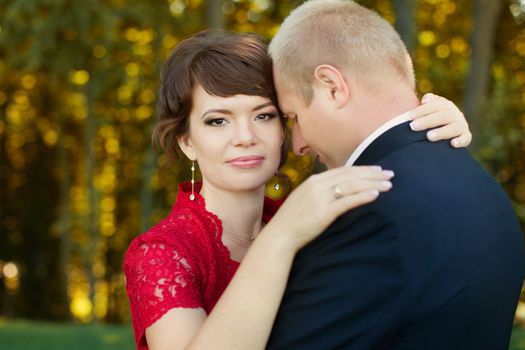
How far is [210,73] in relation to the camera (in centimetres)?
353

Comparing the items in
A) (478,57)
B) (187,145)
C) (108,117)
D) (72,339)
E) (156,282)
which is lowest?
(108,117)

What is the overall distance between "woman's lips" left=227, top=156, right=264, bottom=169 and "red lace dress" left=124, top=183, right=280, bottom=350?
0.87ft

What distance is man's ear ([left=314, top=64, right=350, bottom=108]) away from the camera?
2.68 metres

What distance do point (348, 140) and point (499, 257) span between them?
598 millimetres

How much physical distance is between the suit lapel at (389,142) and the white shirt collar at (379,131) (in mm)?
13

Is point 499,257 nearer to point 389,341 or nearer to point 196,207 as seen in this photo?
point 389,341

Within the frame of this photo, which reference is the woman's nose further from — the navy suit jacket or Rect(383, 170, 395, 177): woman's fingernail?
Rect(383, 170, 395, 177): woman's fingernail

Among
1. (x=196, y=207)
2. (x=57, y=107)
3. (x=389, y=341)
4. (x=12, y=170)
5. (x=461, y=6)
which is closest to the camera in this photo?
(x=389, y=341)

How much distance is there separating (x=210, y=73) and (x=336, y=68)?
0.95 meters

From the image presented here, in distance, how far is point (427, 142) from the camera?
104 inches

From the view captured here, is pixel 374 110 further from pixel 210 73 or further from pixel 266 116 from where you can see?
pixel 210 73

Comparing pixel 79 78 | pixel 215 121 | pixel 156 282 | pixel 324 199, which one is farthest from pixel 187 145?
pixel 79 78

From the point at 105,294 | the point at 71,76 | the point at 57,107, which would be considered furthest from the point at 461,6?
the point at 105,294

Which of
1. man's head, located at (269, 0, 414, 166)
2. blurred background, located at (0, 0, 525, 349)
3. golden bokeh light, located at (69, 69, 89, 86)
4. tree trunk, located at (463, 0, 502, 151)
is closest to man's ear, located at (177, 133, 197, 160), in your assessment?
blurred background, located at (0, 0, 525, 349)
